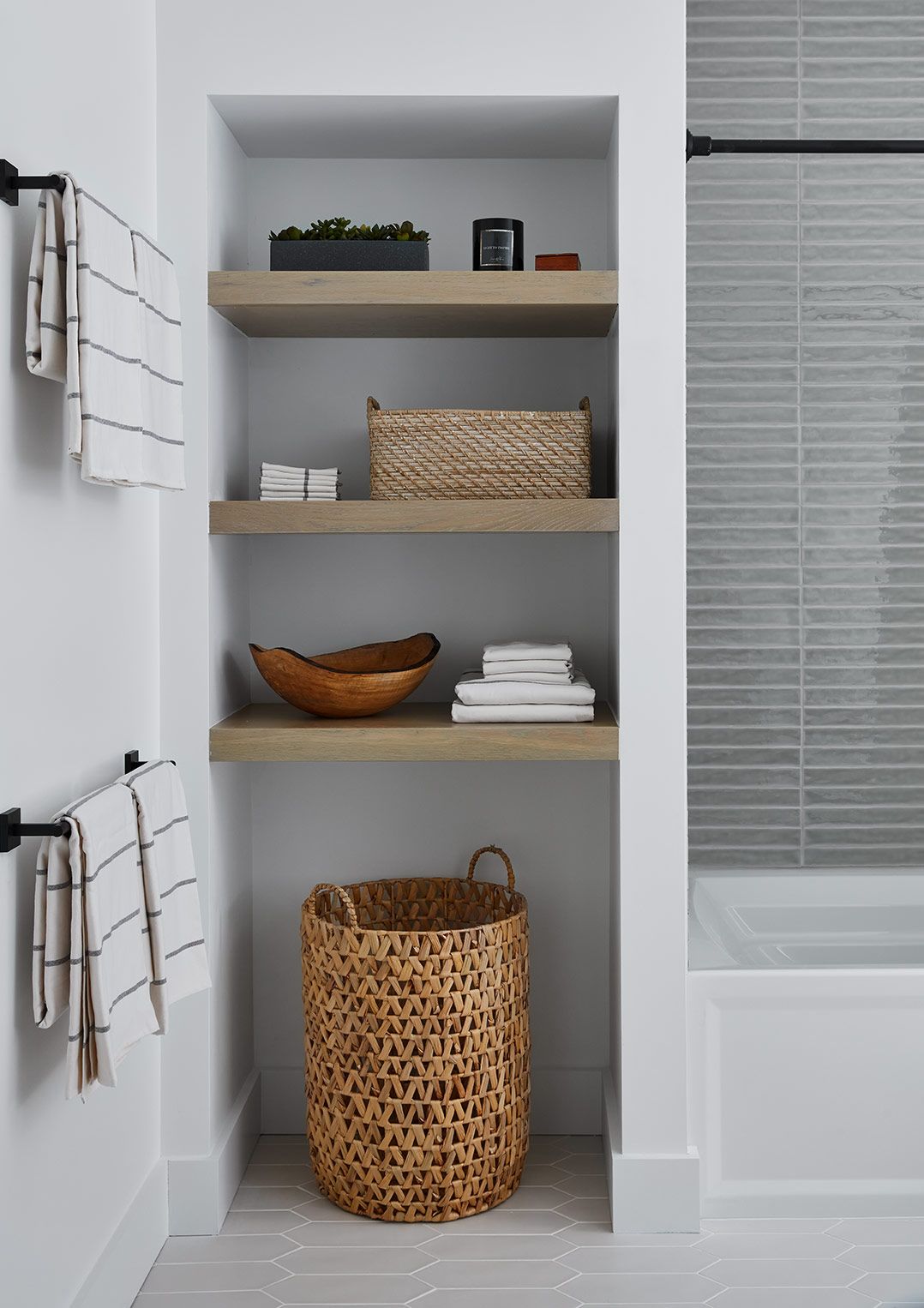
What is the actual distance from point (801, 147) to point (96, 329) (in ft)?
4.38

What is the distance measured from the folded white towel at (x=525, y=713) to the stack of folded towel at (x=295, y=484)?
45 centimetres

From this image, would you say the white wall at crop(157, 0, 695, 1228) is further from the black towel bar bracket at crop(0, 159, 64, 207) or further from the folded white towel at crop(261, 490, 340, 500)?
the black towel bar bracket at crop(0, 159, 64, 207)

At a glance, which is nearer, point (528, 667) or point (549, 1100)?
point (528, 667)

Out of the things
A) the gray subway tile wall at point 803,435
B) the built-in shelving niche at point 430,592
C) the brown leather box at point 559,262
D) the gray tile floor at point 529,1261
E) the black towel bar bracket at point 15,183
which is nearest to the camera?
the black towel bar bracket at point 15,183

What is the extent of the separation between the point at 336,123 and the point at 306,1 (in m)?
0.21

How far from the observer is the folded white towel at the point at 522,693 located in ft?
7.22

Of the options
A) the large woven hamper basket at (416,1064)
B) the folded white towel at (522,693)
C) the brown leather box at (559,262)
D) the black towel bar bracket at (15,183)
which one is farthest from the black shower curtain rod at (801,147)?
the large woven hamper basket at (416,1064)

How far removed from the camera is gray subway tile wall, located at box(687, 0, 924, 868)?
9.00 feet

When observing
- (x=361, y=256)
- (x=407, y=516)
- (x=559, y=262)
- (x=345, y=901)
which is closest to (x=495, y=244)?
(x=559, y=262)

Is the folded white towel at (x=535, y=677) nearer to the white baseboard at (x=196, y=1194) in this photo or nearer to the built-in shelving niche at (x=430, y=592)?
the built-in shelving niche at (x=430, y=592)

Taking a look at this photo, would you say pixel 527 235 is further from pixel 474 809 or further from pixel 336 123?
pixel 474 809

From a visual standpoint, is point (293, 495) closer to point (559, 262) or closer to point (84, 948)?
point (559, 262)

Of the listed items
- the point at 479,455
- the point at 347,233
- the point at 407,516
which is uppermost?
the point at 347,233

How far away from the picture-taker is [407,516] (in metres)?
2.14
